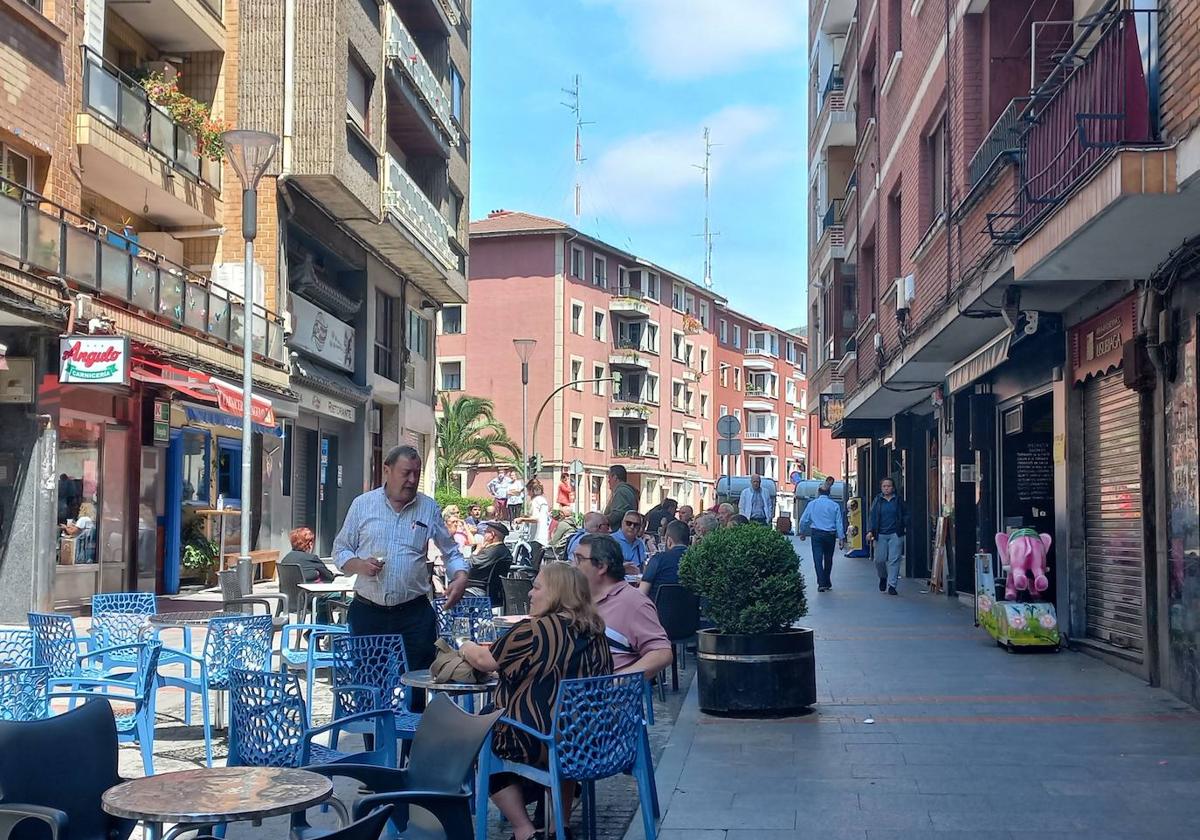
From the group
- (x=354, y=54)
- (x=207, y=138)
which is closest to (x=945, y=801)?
(x=207, y=138)

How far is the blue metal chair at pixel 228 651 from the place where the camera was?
26.0 ft

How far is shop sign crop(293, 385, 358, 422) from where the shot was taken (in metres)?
26.7

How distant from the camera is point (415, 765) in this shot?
15.3ft

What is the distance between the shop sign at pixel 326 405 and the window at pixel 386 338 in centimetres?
250

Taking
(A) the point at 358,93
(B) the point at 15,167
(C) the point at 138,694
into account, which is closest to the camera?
(C) the point at 138,694

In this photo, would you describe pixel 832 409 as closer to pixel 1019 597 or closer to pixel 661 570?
pixel 1019 597

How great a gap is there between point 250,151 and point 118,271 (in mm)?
5533

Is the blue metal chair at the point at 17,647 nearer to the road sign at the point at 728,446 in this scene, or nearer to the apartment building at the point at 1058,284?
the apartment building at the point at 1058,284

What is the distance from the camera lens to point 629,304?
69.2 metres

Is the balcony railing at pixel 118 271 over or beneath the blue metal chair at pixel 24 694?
over

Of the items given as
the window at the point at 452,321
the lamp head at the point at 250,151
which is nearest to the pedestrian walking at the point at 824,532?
the lamp head at the point at 250,151

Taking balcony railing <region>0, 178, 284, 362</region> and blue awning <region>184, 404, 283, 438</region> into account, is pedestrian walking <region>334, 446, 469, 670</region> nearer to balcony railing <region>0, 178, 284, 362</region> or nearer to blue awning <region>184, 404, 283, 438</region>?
balcony railing <region>0, 178, 284, 362</region>

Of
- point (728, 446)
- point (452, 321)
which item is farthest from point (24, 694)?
point (452, 321)

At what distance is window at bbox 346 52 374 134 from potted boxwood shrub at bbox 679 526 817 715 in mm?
18287
